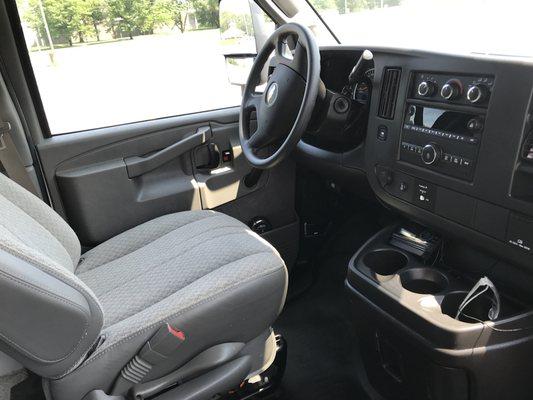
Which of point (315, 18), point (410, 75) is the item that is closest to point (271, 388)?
point (410, 75)

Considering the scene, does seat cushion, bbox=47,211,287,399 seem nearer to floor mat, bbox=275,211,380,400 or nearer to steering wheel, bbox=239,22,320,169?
steering wheel, bbox=239,22,320,169

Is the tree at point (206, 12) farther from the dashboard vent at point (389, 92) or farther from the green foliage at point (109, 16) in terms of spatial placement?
the dashboard vent at point (389, 92)

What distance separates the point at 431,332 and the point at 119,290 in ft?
2.60

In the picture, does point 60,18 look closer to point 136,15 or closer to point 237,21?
point 136,15

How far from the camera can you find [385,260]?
1422mm

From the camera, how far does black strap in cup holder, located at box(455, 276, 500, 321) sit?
1136mm

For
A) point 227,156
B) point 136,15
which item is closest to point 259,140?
point 227,156

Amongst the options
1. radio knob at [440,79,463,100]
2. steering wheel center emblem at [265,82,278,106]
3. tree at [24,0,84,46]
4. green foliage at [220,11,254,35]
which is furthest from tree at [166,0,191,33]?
radio knob at [440,79,463,100]

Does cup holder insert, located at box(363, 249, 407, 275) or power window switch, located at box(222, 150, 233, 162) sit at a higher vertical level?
power window switch, located at box(222, 150, 233, 162)

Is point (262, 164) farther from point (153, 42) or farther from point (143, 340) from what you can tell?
point (153, 42)

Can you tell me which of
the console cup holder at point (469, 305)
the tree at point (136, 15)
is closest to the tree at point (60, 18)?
the tree at point (136, 15)

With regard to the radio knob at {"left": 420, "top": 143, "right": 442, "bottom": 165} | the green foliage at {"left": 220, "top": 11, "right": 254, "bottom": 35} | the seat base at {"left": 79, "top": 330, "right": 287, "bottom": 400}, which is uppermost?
the green foliage at {"left": 220, "top": 11, "right": 254, "bottom": 35}

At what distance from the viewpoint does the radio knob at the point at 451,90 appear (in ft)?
3.69

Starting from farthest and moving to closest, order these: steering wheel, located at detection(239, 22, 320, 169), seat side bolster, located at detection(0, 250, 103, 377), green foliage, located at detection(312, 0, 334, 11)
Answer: green foliage, located at detection(312, 0, 334, 11), steering wheel, located at detection(239, 22, 320, 169), seat side bolster, located at detection(0, 250, 103, 377)
